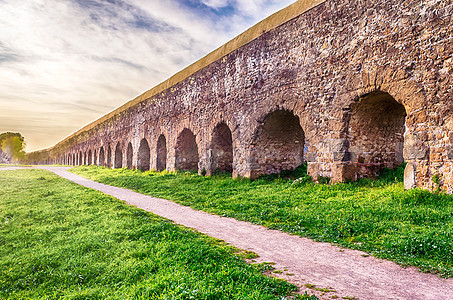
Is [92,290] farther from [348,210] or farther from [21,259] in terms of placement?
[348,210]

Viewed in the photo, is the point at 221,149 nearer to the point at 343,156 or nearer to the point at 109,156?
the point at 343,156

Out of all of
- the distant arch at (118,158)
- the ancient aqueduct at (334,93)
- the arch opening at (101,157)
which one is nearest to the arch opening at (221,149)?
the ancient aqueduct at (334,93)

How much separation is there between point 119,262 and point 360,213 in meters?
4.27

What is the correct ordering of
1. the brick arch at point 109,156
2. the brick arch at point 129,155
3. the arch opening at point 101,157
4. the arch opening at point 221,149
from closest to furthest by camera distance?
1. the arch opening at point 221,149
2. the brick arch at point 129,155
3. the brick arch at point 109,156
4. the arch opening at point 101,157

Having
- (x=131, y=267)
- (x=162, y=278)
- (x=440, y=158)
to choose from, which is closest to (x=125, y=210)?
(x=131, y=267)

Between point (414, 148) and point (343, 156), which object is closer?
point (414, 148)

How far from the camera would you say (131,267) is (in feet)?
12.8

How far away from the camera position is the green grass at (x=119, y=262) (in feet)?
10.3

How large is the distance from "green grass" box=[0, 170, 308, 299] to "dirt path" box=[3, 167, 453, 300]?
1.28ft

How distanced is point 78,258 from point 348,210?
15.7 ft

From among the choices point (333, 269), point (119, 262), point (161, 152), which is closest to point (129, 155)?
point (161, 152)

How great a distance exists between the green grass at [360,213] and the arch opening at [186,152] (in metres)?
7.09

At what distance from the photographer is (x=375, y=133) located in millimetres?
8625

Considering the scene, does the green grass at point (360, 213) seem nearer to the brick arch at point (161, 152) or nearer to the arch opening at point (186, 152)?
the arch opening at point (186, 152)
